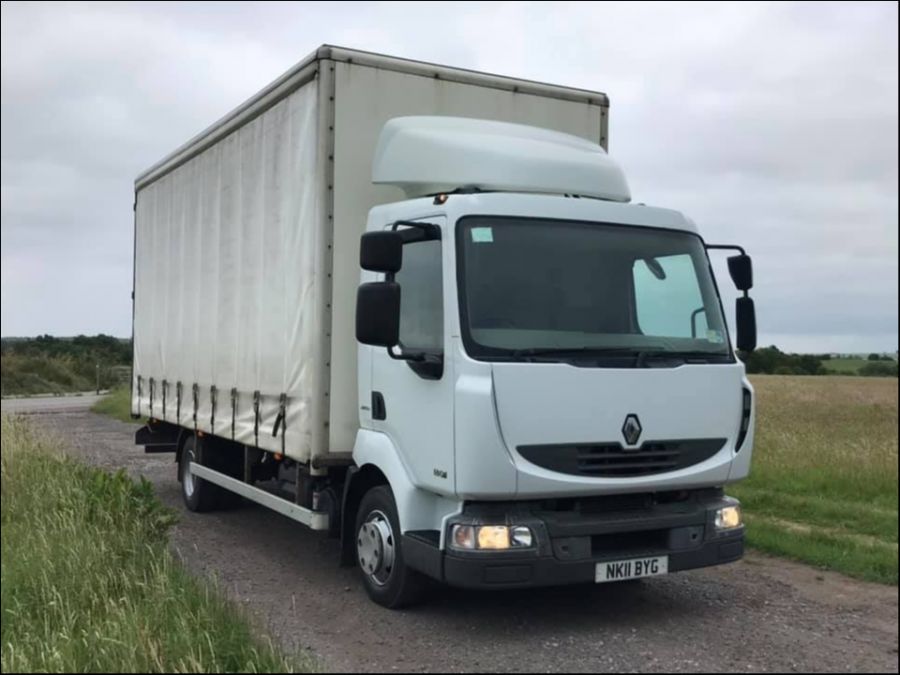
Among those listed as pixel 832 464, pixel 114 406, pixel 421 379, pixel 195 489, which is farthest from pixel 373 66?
pixel 114 406

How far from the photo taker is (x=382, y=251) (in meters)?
5.41

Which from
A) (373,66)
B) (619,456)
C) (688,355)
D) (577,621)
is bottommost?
(577,621)

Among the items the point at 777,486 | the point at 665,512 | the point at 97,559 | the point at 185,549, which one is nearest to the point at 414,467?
the point at 665,512

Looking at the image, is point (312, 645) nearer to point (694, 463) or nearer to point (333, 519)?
point (333, 519)

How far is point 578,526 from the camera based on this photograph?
5355 mm

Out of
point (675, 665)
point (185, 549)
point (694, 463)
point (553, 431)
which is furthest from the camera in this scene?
point (185, 549)

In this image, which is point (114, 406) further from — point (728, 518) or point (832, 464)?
point (832, 464)

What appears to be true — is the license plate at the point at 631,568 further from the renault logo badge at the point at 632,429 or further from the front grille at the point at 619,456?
the renault logo badge at the point at 632,429

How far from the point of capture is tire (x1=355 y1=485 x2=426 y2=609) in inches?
232

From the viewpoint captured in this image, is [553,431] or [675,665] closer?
[675,665]

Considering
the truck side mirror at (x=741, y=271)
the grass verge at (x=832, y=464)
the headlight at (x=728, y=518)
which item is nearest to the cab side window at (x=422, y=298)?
the grass verge at (x=832, y=464)

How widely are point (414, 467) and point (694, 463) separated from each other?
1.74 m

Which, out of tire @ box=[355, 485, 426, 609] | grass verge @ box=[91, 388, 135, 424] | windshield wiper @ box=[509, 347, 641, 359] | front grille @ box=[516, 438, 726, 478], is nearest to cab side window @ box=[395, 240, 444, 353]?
windshield wiper @ box=[509, 347, 641, 359]

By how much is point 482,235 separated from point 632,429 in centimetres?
147
